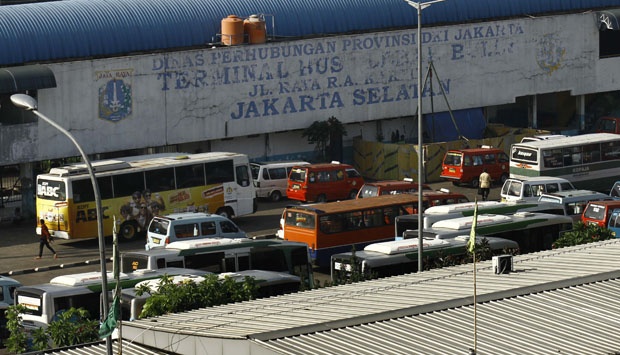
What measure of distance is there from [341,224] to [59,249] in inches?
412

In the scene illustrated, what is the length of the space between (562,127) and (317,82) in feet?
51.0

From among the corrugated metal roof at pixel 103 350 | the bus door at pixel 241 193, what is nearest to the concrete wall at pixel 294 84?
the bus door at pixel 241 193

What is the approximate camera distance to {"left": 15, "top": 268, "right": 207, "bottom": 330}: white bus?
34.4m

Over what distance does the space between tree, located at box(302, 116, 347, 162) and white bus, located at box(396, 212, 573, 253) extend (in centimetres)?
1715

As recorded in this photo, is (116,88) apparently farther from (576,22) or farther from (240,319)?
(240,319)

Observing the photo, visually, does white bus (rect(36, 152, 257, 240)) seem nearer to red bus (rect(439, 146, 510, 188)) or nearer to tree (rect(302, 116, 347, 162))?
tree (rect(302, 116, 347, 162))

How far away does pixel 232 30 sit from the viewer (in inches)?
2288

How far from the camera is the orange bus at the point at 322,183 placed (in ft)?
177

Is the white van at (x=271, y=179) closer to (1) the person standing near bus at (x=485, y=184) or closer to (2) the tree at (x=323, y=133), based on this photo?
(2) the tree at (x=323, y=133)

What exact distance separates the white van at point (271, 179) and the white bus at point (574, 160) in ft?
29.8

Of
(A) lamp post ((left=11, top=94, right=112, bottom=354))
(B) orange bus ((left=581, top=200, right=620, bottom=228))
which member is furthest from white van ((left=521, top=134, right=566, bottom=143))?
(A) lamp post ((left=11, top=94, right=112, bottom=354))

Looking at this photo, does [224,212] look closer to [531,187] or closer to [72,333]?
[531,187]

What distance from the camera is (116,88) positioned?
55.2m

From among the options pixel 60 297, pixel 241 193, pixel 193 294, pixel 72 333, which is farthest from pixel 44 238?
pixel 72 333
